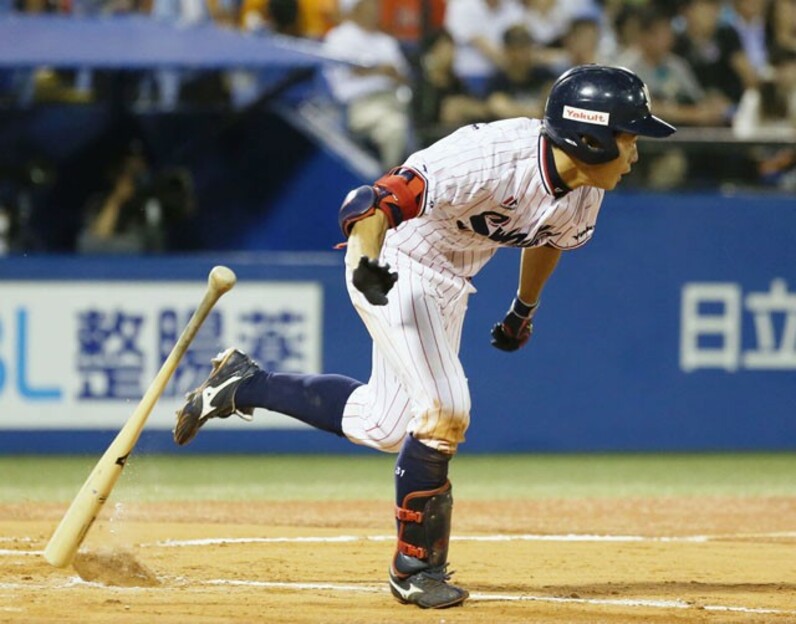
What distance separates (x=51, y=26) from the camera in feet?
33.4

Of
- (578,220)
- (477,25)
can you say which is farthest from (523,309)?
(477,25)

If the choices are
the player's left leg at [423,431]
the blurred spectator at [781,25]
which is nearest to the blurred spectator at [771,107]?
the blurred spectator at [781,25]

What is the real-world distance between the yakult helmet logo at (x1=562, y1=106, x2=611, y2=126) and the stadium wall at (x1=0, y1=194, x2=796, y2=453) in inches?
180

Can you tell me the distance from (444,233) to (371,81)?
19.4 feet

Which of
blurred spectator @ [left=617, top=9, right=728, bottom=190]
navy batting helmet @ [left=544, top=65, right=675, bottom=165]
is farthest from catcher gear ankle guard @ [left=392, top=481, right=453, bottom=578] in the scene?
blurred spectator @ [left=617, top=9, right=728, bottom=190]

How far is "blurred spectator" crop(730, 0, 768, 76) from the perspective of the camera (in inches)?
449

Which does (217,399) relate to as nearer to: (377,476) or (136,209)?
(377,476)

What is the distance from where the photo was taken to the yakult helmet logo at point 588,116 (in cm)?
470

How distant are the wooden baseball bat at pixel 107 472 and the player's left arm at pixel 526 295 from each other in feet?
3.80

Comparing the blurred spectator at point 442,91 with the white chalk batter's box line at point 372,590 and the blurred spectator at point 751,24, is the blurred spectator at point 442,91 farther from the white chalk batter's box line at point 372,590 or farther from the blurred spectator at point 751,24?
the white chalk batter's box line at point 372,590

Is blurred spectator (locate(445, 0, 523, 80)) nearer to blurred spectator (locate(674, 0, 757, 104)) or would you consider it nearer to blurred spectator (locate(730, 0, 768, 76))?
blurred spectator (locate(674, 0, 757, 104))

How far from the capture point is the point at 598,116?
470 centimetres

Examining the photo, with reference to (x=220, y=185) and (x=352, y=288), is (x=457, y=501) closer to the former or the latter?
(x=352, y=288)

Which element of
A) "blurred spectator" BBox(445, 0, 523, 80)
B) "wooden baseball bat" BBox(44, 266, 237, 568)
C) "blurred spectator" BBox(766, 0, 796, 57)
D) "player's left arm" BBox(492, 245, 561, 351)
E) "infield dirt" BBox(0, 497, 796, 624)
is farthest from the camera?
"blurred spectator" BBox(766, 0, 796, 57)
